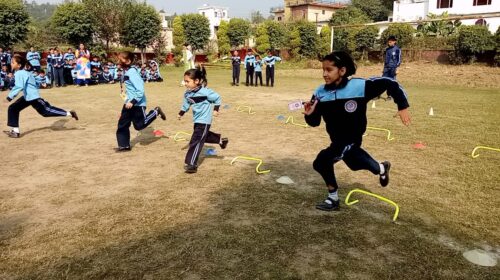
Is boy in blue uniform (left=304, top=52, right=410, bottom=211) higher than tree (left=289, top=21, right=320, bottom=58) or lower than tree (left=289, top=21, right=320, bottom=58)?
lower

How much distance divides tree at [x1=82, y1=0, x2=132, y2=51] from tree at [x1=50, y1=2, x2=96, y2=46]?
4.31 metres

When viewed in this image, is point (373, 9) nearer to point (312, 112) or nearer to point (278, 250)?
point (312, 112)

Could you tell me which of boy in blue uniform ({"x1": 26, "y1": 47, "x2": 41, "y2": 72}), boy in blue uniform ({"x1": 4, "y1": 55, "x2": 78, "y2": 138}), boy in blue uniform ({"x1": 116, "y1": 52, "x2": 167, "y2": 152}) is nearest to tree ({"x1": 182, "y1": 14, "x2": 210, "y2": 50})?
boy in blue uniform ({"x1": 26, "y1": 47, "x2": 41, "y2": 72})

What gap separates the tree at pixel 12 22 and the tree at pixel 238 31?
65.6 feet

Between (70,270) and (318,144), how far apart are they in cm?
554

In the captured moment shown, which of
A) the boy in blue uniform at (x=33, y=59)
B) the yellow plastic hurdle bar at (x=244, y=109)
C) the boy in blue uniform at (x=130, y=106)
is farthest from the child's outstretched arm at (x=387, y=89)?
the boy in blue uniform at (x=33, y=59)

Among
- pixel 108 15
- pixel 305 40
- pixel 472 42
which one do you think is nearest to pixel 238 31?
pixel 305 40

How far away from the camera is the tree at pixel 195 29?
4019 centimetres

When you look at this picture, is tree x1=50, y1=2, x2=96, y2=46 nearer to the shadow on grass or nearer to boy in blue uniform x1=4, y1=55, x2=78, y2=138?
boy in blue uniform x1=4, y1=55, x2=78, y2=138

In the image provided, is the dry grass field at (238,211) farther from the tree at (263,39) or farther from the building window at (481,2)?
the building window at (481,2)

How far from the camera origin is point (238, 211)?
4598 mm

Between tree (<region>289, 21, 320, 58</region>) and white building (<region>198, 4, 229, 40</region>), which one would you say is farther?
white building (<region>198, 4, 229, 40</region>)

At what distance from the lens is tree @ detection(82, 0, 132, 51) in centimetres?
3650

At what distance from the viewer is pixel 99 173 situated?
610 centimetres
